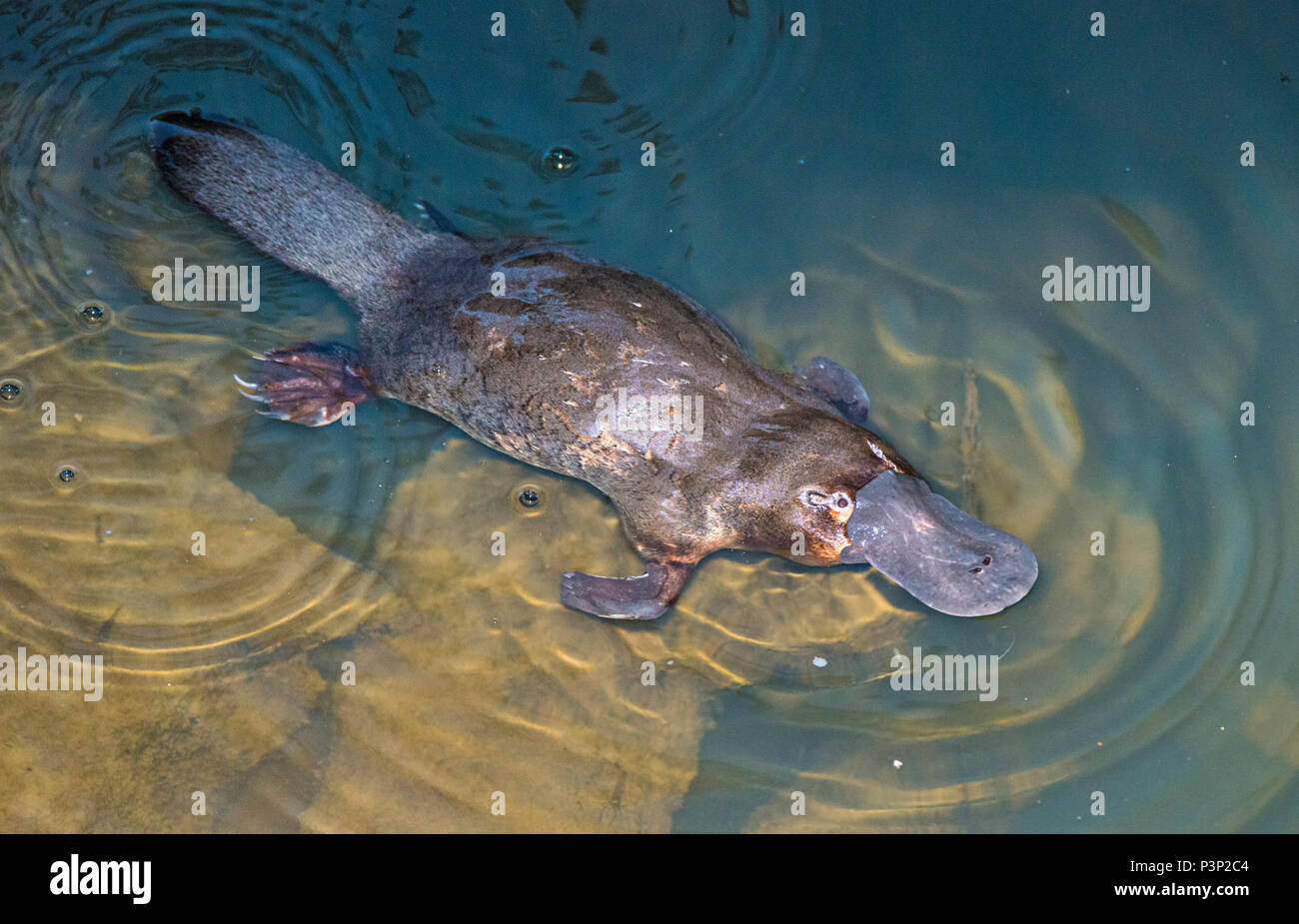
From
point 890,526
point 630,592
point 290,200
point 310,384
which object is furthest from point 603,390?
point 290,200

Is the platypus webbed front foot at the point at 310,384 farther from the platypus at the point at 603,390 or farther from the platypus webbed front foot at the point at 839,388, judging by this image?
the platypus webbed front foot at the point at 839,388

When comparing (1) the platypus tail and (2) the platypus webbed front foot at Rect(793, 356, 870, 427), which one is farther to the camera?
(2) the platypus webbed front foot at Rect(793, 356, 870, 427)

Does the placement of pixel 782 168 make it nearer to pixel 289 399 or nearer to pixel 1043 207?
pixel 1043 207

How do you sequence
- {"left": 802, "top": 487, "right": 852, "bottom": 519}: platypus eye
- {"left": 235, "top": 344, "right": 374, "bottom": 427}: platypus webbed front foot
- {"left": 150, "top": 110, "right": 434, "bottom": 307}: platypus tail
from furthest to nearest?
{"left": 235, "top": 344, "right": 374, "bottom": 427}: platypus webbed front foot → {"left": 150, "top": 110, "right": 434, "bottom": 307}: platypus tail → {"left": 802, "top": 487, "right": 852, "bottom": 519}: platypus eye

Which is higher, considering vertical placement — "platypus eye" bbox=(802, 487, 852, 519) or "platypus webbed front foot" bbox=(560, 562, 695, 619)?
"platypus eye" bbox=(802, 487, 852, 519)

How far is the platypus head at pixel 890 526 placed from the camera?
3.51 metres

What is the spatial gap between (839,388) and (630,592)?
1.19 m

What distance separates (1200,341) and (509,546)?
298 cm

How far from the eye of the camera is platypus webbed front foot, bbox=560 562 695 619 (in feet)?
13.0

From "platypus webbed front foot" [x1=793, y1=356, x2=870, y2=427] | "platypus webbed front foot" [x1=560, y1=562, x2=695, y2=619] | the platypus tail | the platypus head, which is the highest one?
the platypus tail

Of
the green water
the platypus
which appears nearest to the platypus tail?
the platypus

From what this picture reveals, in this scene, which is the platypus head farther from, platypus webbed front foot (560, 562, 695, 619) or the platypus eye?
platypus webbed front foot (560, 562, 695, 619)

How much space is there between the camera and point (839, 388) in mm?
4098

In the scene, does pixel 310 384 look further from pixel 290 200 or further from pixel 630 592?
pixel 630 592
